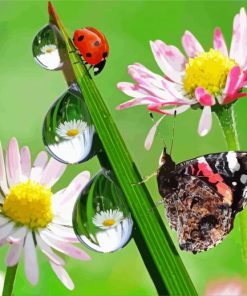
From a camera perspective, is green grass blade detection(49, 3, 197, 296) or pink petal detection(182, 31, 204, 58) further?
pink petal detection(182, 31, 204, 58)

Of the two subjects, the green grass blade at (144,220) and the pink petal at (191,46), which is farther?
the pink petal at (191,46)

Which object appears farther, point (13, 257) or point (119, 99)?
point (119, 99)

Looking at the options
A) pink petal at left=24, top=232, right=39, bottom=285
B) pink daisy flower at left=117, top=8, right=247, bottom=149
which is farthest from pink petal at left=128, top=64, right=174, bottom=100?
pink petal at left=24, top=232, right=39, bottom=285

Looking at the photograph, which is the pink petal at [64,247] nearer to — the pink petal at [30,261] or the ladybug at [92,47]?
the pink petal at [30,261]

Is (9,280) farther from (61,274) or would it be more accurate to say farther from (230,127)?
(230,127)

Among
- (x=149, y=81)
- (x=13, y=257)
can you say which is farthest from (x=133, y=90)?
(x=13, y=257)

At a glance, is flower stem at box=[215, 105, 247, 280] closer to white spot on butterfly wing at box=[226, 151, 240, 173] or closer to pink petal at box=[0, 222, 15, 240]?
white spot on butterfly wing at box=[226, 151, 240, 173]

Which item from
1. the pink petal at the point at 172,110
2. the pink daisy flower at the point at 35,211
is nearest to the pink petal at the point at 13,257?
the pink daisy flower at the point at 35,211
